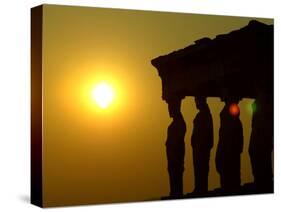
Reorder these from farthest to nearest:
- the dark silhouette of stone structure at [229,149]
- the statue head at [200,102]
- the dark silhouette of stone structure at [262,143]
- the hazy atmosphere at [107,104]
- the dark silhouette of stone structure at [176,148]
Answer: the dark silhouette of stone structure at [262,143] → the dark silhouette of stone structure at [229,149] → the statue head at [200,102] → the dark silhouette of stone structure at [176,148] → the hazy atmosphere at [107,104]

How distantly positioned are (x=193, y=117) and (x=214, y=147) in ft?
1.39

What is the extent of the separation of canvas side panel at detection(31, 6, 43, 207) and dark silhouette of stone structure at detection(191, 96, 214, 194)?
5.54 ft

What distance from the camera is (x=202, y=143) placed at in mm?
8836

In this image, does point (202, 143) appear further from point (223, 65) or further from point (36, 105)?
point (36, 105)

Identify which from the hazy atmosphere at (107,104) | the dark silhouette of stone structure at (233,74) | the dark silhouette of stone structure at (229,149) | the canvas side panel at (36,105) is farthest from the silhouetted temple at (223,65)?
the canvas side panel at (36,105)

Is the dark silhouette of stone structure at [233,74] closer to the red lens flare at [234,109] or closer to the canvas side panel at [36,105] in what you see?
the red lens flare at [234,109]

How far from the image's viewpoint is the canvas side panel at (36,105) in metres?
8.04

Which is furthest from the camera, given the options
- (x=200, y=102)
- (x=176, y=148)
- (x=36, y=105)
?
(x=200, y=102)

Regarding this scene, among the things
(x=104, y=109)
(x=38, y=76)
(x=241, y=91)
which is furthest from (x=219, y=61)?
(x=38, y=76)

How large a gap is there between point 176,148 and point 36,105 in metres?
1.56

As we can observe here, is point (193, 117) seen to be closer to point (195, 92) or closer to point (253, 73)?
point (195, 92)

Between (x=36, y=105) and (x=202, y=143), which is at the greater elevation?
(x=36, y=105)

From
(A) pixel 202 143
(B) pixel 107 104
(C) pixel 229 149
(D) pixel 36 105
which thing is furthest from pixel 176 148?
(D) pixel 36 105

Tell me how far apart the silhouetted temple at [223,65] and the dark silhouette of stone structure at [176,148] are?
174mm
